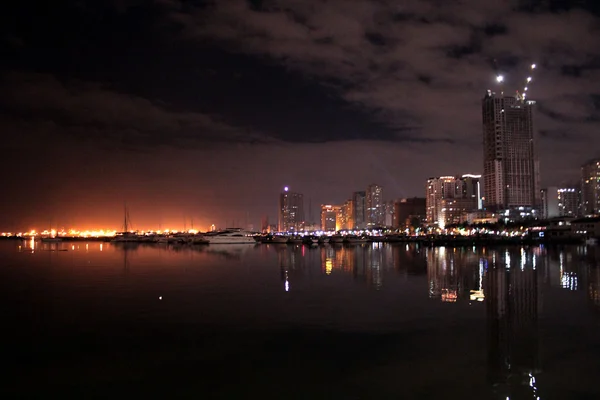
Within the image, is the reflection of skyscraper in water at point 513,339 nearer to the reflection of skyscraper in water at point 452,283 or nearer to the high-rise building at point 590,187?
the reflection of skyscraper in water at point 452,283

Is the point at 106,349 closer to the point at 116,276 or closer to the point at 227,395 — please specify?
the point at 227,395

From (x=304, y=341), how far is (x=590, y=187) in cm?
19296

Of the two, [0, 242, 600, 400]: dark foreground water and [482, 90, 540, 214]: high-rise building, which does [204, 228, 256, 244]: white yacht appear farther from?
[482, 90, 540, 214]: high-rise building

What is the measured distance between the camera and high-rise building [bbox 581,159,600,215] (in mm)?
168750

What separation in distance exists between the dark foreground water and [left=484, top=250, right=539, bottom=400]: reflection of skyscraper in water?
0.14ft

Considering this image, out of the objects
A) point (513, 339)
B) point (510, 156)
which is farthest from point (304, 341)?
point (510, 156)

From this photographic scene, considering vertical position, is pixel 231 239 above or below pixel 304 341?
below

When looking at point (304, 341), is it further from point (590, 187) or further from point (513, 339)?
point (590, 187)

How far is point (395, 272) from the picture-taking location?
30.9 metres

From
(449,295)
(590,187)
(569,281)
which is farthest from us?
(590,187)

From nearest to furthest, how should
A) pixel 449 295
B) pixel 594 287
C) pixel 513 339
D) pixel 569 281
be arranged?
pixel 513 339 → pixel 449 295 → pixel 594 287 → pixel 569 281

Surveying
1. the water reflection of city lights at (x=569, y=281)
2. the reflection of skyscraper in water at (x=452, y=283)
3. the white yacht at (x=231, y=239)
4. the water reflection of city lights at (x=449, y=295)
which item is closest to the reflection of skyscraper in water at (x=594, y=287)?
the water reflection of city lights at (x=569, y=281)

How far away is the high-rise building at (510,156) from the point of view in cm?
17862

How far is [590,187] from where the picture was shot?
175 metres
